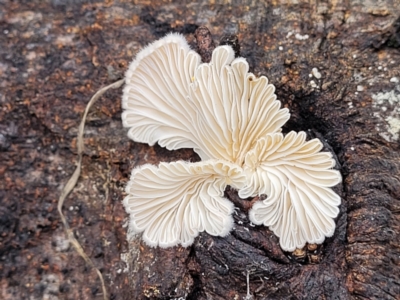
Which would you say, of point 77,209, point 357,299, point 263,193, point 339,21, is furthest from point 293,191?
point 77,209

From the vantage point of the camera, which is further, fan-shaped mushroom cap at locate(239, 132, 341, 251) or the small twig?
the small twig

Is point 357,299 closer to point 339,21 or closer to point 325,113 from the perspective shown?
point 325,113

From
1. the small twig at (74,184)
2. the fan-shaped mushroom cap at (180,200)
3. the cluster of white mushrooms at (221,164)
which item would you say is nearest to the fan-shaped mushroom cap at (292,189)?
the cluster of white mushrooms at (221,164)

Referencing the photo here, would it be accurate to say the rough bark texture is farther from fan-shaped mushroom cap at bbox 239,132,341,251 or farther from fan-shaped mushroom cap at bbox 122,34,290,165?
fan-shaped mushroom cap at bbox 122,34,290,165

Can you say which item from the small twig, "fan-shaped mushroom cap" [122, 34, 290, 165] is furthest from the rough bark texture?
"fan-shaped mushroom cap" [122, 34, 290, 165]

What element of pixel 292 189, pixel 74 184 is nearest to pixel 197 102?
pixel 292 189

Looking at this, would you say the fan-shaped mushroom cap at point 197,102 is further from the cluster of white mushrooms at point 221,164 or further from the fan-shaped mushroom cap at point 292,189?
the fan-shaped mushroom cap at point 292,189

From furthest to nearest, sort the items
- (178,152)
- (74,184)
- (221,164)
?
(74,184) → (178,152) → (221,164)

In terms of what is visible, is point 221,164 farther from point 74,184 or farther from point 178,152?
point 74,184
